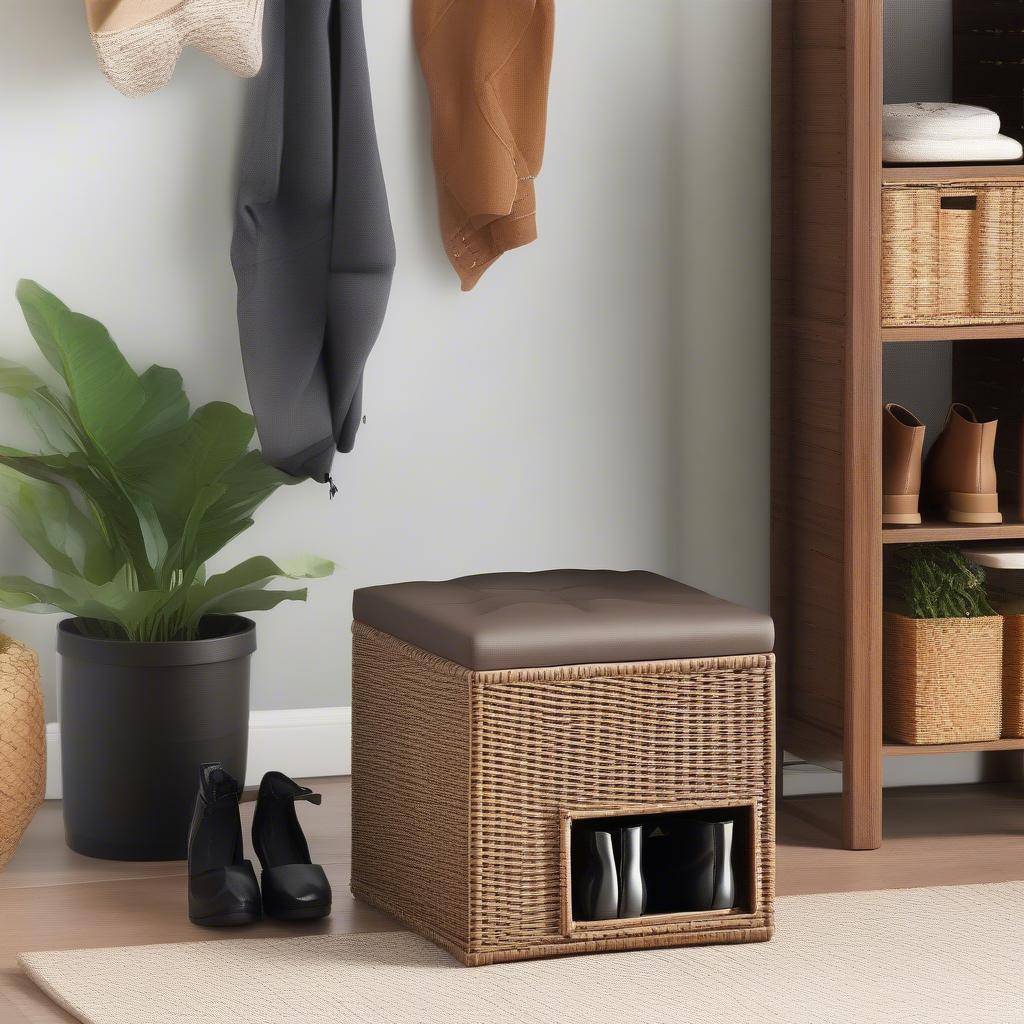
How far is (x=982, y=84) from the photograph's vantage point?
278 cm

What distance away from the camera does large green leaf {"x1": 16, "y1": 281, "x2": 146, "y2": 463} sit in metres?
2.43

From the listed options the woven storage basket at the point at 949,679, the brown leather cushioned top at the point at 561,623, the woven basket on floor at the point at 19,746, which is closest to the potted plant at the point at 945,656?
the woven storage basket at the point at 949,679

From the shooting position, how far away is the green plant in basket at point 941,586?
2557mm

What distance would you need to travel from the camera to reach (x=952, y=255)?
98.4 inches

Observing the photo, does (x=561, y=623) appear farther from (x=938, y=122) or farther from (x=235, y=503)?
(x=938, y=122)

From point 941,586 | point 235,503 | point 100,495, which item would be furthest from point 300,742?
point 941,586

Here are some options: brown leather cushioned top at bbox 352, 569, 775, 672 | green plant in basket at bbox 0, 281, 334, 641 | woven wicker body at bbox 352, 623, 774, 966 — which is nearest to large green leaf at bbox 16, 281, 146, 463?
green plant in basket at bbox 0, 281, 334, 641

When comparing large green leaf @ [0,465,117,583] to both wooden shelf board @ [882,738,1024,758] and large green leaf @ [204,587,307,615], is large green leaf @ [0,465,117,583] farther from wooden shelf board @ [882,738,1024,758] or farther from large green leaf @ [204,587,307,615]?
wooden shelf board @ [882,738,1024,758]

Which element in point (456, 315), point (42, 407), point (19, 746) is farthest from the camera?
point (456, 315)

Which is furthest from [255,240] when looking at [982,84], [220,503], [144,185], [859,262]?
[982,84]

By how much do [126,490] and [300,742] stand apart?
0.59 metres

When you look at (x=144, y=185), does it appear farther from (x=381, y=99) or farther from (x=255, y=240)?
(x=381, y=99)

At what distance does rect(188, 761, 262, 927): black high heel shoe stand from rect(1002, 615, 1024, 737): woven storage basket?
120cm

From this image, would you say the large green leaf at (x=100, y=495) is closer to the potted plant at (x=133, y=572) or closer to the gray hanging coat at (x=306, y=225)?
the potted plant at (x=133, y=572)
